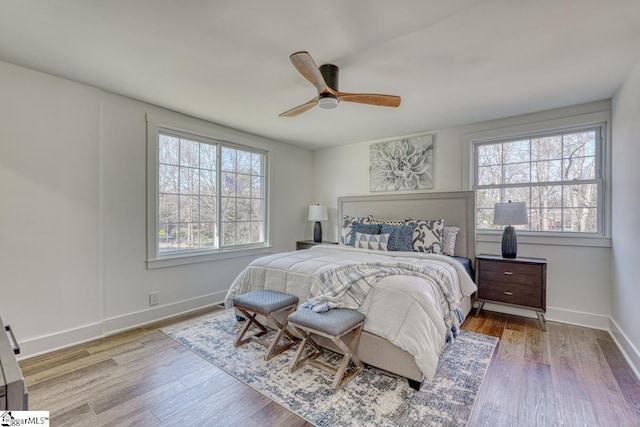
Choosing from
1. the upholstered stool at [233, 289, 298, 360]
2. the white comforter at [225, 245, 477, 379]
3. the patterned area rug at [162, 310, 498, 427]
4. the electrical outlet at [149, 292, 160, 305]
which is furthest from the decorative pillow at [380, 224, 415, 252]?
the electrical outlet at [149, 292, 160, 305]

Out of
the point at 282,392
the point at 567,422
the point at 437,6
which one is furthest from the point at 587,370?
the point at 437,6

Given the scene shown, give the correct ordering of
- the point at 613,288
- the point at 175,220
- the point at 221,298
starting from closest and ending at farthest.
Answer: the point at 613,288, the point at 175,220, the point at 221,298

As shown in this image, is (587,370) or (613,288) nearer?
(587,370)

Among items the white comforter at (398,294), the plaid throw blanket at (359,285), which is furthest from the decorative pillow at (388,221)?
the plaid throw blanket at (359,285)

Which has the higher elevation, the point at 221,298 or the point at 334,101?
the point at 334,101

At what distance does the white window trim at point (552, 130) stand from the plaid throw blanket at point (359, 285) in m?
1.54

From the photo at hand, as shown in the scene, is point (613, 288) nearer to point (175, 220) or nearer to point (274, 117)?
point (274, 117)

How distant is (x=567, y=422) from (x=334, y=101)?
248cm

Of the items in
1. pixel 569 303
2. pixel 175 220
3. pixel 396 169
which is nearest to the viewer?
pixel 569 303

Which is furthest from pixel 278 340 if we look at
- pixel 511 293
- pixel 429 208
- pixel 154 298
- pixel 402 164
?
pixel 402 164

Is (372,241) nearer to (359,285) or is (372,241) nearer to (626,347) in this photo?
(359,285)

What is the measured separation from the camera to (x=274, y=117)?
3494 millimetres

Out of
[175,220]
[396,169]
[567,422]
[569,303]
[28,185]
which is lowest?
[567,422]

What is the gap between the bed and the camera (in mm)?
1941
